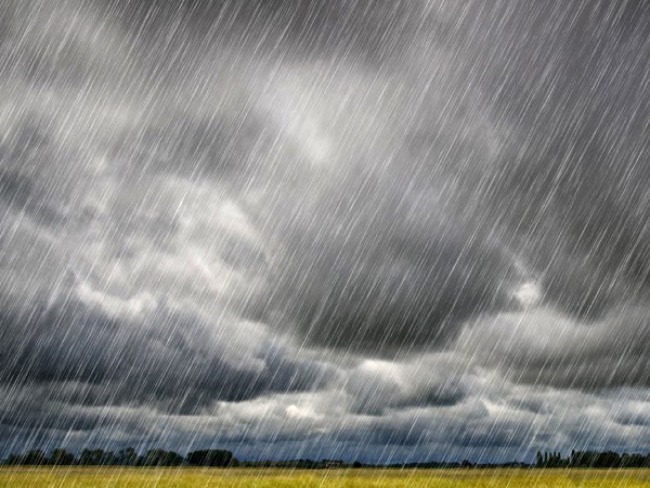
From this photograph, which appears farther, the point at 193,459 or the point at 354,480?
the point at 193,459

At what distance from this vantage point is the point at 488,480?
46969mm

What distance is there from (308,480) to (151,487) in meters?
9.32

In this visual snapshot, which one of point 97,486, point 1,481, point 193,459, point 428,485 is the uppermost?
point 428,485

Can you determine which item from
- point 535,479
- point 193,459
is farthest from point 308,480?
point 193,459

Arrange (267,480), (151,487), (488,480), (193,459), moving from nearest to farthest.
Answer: (151,487) → (267,480) → (488,480) → (193,459)

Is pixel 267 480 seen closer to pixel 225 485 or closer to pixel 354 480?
pixel 225 485

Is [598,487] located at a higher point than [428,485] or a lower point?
higher

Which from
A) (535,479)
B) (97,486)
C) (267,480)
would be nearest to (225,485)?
(267,480)

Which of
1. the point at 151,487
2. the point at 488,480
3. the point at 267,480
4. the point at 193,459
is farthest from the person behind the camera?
the point at 193,459

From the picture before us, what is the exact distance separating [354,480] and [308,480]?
4.17m

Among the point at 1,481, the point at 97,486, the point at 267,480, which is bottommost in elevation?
the point at 1,481

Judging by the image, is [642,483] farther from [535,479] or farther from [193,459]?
[193,459]

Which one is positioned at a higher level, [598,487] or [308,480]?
[598,487]

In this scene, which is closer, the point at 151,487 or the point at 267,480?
the point at 151,487
